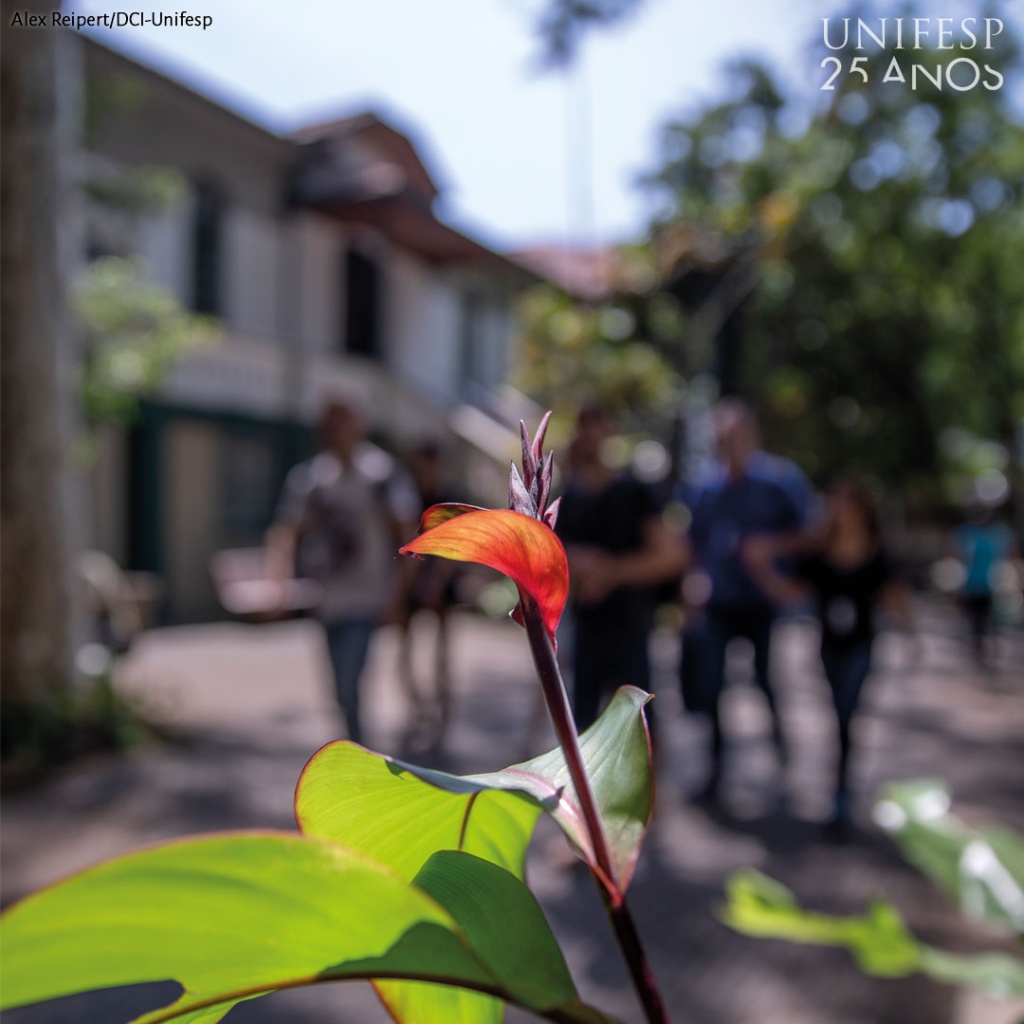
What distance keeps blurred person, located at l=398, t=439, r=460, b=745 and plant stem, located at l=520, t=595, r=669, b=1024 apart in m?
5.16

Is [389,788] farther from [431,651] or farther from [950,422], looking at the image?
[950,422]

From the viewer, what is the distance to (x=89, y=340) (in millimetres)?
Result: 7090

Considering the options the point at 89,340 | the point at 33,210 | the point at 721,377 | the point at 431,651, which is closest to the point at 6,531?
the point at 33,210

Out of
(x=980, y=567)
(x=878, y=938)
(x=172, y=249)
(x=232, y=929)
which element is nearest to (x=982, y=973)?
(x=878, y=938)

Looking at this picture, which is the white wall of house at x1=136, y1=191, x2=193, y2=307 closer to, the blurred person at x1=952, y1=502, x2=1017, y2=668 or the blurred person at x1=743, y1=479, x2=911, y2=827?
the blurred person at x1=952, y1=502, x2=1017, y2=668

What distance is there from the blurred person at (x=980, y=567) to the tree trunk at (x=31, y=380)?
745cm

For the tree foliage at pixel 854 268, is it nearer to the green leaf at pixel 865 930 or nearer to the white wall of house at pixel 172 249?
the white wall of house at pixel 172 249

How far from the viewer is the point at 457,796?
1.38 feet

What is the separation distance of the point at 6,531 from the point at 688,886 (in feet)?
12.0

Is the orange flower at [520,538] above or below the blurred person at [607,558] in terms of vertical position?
above

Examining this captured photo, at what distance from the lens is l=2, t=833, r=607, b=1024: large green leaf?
291mm

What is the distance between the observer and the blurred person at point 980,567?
9344 mm

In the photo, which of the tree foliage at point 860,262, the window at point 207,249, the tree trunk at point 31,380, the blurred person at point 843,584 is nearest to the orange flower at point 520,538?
the blurred person at point 843,584

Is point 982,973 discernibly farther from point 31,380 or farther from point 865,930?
point 31,380
